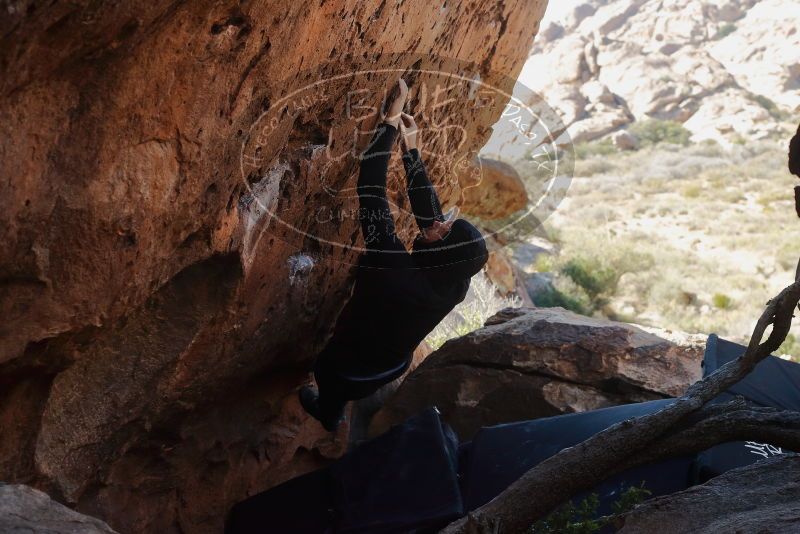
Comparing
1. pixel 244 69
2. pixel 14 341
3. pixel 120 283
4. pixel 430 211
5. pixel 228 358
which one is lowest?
pixel 228 358

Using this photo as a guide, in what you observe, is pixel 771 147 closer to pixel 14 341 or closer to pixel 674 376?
pixel 674 376

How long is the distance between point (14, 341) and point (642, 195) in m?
24.1

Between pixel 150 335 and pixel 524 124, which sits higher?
pixel 524 124

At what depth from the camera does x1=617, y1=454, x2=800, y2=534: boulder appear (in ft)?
8.04

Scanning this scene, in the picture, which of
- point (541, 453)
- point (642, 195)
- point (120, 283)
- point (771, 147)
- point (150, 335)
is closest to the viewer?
point (120, 283)

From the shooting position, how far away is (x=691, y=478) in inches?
146

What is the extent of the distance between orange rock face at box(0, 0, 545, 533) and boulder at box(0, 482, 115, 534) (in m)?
0.66

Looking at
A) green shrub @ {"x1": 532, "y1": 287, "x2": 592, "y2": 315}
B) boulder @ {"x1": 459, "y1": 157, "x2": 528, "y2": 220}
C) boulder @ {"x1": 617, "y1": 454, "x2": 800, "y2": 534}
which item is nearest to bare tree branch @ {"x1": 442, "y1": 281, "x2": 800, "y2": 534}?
boulder @ {"x1": 617, "y1": 454, "x2": 800, "y2": 534}

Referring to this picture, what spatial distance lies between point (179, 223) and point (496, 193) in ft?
21.3

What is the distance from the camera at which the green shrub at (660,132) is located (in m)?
31.2

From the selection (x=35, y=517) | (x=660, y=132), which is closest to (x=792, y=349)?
(x=35, y=517)

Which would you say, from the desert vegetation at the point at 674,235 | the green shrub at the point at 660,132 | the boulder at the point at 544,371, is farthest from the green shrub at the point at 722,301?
the green shrub at the point at 660,132

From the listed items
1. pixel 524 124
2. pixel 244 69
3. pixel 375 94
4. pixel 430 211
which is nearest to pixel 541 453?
pixel 430 211

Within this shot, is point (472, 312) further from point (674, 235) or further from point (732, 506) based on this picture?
point (674, 235)
